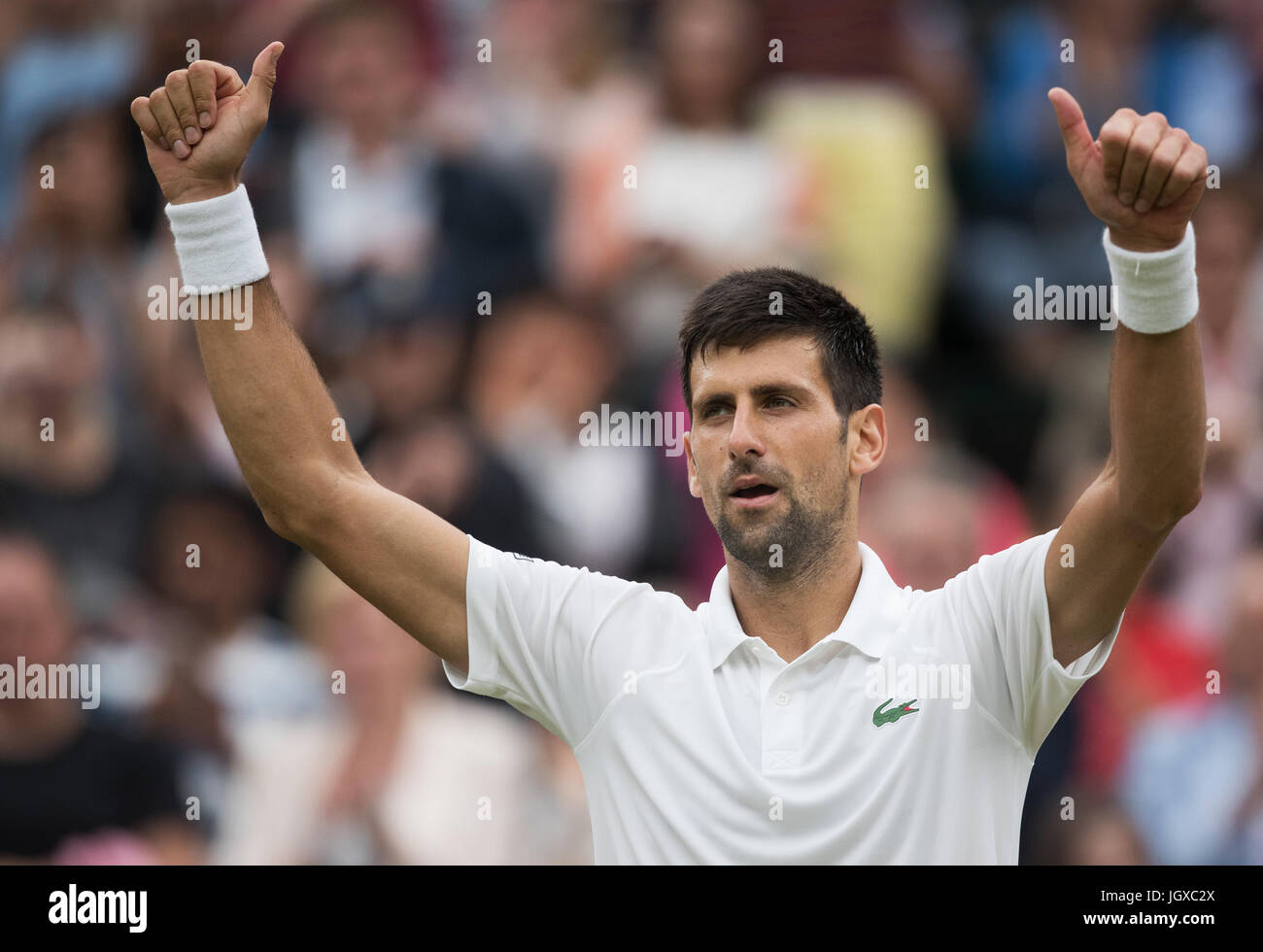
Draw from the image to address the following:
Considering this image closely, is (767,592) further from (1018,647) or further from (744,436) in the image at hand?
(1018,647)

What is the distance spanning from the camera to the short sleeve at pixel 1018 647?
10.9 feet

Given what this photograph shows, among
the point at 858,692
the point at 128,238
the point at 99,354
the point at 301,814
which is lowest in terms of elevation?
the point at 301,814

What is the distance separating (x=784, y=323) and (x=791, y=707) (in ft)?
2.72

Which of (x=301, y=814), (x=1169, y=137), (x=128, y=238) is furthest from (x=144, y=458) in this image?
(x=1169, y=137)

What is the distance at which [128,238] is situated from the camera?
8.02 meters

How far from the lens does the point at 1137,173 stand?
3008mm

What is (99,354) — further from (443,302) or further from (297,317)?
(443,302)

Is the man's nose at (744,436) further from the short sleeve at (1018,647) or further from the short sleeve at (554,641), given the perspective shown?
the short sleeve at (1018,647)

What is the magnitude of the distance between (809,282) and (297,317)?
419 centimetres

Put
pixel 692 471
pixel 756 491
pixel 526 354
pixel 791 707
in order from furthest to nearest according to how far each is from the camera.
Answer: pixel 526 354
pixel 692 471
pixel 756 491
pixel 791 707

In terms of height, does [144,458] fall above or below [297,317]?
below

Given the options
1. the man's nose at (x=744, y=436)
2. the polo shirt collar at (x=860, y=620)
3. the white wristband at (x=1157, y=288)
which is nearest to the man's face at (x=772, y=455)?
the man's nose at (x=744, y=436)

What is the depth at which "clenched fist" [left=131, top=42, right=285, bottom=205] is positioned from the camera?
3.39m

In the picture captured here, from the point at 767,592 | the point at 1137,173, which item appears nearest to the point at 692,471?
the point at 767,592
